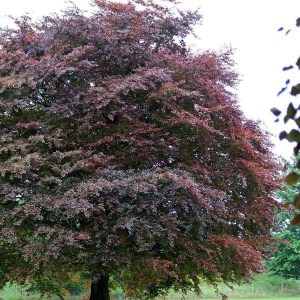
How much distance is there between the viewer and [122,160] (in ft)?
35.7

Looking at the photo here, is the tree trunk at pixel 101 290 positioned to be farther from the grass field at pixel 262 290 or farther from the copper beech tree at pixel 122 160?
the grass field at pixel 262 290

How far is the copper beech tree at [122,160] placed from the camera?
960cm

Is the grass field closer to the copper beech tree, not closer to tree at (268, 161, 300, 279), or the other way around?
tree at (268, 161, 300, 279)

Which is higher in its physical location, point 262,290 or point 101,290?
point 262,290

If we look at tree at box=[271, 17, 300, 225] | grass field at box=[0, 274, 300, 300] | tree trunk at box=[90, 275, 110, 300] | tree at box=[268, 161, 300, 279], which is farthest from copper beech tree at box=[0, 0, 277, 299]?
grass field at box=[0, 274, 300, 300]

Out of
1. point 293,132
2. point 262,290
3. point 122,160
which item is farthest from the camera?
point 262,290

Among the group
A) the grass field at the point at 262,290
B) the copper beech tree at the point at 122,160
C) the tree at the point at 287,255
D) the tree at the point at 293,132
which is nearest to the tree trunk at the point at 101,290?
the copper beech tree at the point at 122,160

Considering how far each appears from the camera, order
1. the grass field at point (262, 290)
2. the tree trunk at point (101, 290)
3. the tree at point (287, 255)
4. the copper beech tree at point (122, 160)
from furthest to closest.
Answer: the grass field at point (262, 290), the tree at point (287, 255), the tree trunk at point (101, 290), the copper beech tree at point (122, 160)

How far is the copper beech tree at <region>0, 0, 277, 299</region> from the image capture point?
960 centimetres

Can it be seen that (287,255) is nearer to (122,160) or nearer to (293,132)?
(122,160)

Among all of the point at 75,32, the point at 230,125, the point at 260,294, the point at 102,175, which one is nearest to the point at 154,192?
the point at 102,175

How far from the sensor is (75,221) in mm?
10312

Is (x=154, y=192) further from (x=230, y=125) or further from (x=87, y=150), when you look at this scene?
(x=230, y=125)

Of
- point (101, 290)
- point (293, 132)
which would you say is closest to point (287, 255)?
point (101, 290)
